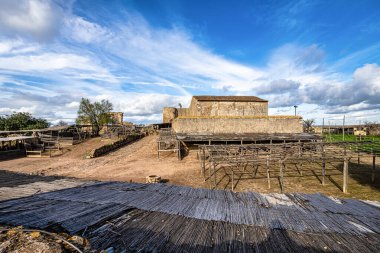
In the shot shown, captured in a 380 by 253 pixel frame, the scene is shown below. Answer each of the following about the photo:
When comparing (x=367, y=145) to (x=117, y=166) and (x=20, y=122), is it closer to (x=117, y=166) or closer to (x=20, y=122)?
(x=117, y=166)

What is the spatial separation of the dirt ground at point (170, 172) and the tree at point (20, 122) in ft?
58.2

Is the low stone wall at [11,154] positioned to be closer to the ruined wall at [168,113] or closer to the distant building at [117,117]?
the distant building at [117,117]

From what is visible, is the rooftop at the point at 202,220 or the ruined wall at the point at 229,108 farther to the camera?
the ruined wall at the point at 229,108

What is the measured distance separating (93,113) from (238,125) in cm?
3674

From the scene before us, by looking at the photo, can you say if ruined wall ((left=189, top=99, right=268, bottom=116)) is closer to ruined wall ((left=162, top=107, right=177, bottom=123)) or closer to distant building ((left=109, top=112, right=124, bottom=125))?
ruined wall ((left=162, top=107, right=177, bottom=123))

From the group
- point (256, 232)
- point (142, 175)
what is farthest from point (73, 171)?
point (256, 232)

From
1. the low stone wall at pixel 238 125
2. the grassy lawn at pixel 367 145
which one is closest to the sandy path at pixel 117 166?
the low stone wall at pixel 238 125

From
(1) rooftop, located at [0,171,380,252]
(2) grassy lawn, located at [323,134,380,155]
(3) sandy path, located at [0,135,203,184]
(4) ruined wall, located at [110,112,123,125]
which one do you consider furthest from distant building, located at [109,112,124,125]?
(1) rooftop, located at [0,171,380,252]

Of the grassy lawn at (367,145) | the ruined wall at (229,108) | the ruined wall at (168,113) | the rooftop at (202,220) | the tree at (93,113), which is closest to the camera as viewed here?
the rooftop at (202,220)

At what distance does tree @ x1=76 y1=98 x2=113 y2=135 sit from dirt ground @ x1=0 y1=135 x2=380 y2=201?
76.5ft

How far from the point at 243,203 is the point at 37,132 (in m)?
36.9

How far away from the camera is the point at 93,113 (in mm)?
48062

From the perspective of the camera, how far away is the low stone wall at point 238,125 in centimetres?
2695

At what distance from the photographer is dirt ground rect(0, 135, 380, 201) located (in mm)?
13141
